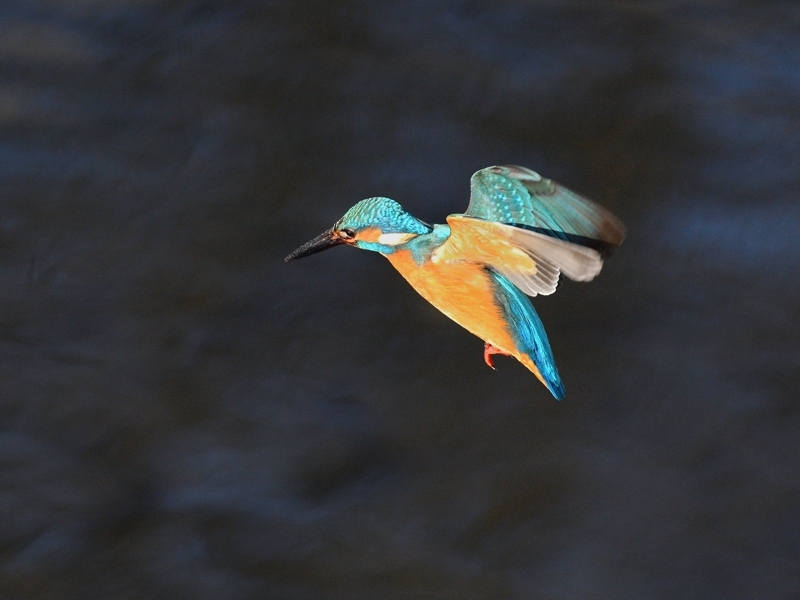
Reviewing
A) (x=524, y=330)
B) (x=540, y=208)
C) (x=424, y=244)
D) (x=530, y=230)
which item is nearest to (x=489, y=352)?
(x=524, y=330)

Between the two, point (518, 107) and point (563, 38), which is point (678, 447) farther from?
point (563, 38)

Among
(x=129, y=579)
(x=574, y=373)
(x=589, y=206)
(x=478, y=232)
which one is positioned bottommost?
(x=129, y=579)

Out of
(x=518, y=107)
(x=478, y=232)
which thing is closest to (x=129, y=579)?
(x=478, y=232)

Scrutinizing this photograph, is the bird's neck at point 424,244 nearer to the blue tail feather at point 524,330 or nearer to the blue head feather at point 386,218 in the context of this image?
the blue head feather at point 386,218

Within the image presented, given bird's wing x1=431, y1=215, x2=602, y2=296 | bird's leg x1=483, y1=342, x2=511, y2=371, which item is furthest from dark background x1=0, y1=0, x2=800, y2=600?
bird's wing x1=431, y1=215, x2=602, y2=296

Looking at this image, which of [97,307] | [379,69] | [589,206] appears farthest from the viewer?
[379,69]

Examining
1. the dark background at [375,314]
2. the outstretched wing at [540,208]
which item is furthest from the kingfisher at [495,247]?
the dark background at [375,314]

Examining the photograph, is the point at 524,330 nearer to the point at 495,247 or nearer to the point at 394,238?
the point at 495,247
